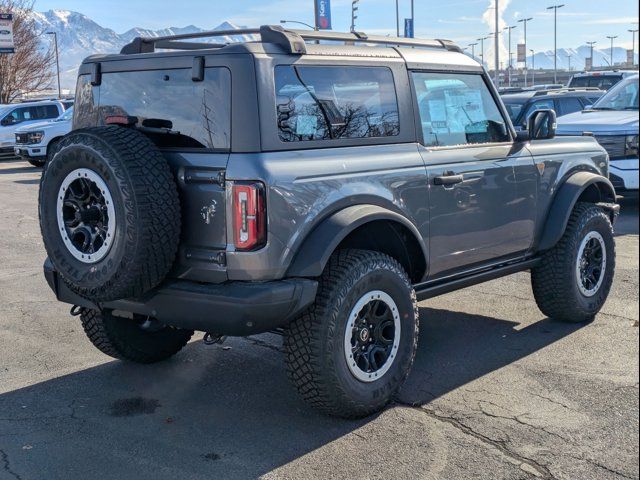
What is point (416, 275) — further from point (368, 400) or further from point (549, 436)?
point (549, 436)

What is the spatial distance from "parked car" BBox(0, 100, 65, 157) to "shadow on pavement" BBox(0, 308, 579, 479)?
21531mm

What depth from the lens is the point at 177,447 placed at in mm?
4008

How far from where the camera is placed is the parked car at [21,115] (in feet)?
81.9

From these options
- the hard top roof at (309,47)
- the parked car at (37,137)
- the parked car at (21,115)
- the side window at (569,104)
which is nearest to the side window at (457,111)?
the hard top roof at (309,47)

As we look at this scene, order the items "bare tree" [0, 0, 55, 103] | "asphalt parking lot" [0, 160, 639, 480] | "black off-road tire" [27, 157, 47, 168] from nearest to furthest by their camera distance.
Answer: "asphalt parking lot" [0, 160, 639, 480] < "black off-road tire" [27, 157, 47, 168] < "bare tree" [0, 0, 55, 103]

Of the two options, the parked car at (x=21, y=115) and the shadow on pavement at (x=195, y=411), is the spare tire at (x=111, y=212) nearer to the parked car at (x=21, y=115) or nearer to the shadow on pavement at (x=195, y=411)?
the shadow on pavement at (x=195, y=411)

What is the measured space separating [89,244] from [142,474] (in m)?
1.19

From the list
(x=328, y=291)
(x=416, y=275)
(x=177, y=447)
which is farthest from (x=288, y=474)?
(x=416, y=275)

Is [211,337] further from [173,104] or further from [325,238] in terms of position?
Result: [173,104]

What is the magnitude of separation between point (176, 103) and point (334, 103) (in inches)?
34.5

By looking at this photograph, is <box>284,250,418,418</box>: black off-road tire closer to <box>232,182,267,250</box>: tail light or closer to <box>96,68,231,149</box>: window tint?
<box>232,182,267,250</box>: tail light

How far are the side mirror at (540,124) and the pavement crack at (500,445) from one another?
2345 millimetres

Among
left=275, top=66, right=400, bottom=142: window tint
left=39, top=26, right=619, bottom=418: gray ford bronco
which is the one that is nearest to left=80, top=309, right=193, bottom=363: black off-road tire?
left=39, top=26, right=619, bottom=418: gray ford bronco

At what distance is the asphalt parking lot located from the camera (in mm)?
3777
